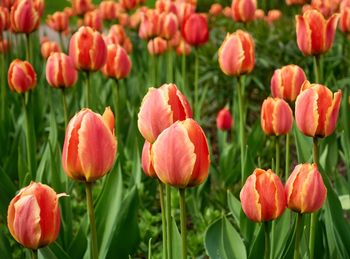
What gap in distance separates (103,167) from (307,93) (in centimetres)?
59

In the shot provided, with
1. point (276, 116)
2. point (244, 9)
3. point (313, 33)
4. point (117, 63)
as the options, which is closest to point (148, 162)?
point (276, 116)

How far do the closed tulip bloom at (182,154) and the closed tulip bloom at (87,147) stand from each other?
13cm

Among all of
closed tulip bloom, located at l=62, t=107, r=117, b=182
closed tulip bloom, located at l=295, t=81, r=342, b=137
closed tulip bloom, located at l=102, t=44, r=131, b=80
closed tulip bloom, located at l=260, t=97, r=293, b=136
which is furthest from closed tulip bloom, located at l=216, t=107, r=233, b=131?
closed tulip bloom, located at l=62, t=107, r=117, b=182

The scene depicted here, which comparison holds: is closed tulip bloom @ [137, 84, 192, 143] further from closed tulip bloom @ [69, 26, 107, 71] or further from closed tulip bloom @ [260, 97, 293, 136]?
closed tulip bloom @ [69, 26, 107, 71]

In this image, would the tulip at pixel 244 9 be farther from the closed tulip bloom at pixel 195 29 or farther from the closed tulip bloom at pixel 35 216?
the closed tulip bloom at pixel 35 216

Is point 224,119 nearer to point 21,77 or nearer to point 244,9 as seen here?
point 244,9

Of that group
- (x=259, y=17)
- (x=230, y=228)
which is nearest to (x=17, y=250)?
(x=230, y=228)

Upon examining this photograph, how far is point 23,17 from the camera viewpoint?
3199 mm

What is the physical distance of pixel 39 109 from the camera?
13.6 feet

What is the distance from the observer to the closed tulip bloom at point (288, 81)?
231cm

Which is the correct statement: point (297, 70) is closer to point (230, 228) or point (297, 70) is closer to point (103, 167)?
point (230, 228)

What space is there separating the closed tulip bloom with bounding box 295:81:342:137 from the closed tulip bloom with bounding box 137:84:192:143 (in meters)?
0.38

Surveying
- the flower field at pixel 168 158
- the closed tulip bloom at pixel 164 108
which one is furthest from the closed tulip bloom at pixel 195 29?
the closed tulip bloom at pixel 164 108

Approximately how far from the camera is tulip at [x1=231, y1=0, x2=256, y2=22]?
3350 mm
